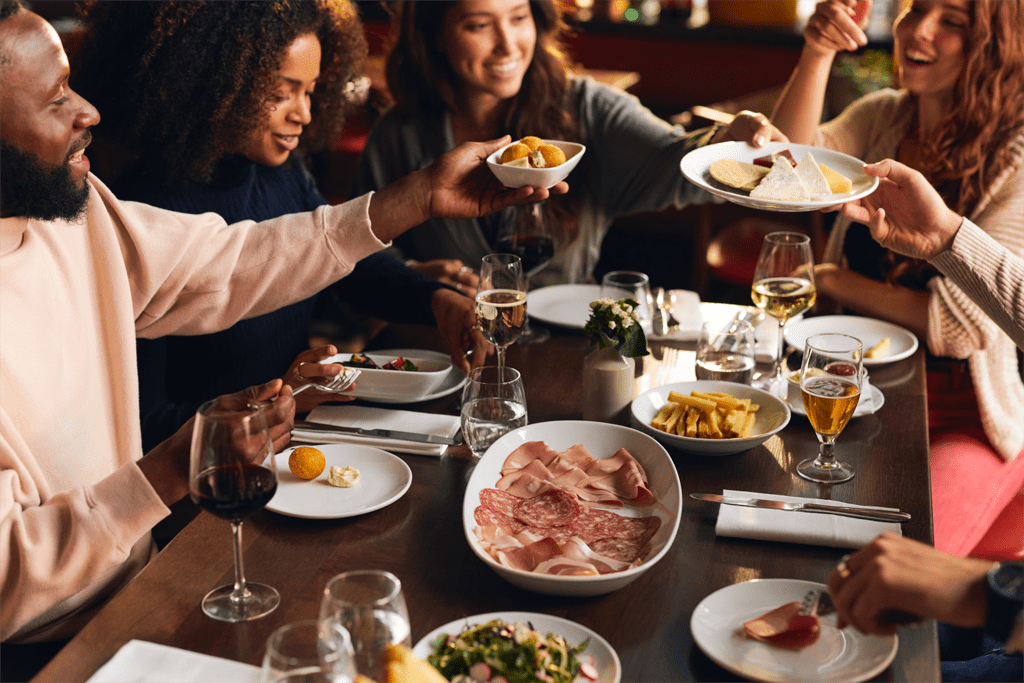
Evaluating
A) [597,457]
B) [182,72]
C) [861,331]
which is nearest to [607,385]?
[597,457]

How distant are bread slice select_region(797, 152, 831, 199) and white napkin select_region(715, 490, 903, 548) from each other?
665 millimetres

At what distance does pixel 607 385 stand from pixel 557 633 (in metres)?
0.60

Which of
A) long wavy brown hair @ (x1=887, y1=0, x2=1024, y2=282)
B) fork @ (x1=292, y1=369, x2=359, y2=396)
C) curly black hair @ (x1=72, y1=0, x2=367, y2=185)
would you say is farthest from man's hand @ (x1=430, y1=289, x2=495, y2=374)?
long wavy brown hair @ (x1=887, y1=0, x2=1024, y2=282)

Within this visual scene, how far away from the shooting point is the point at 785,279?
1.71 meters

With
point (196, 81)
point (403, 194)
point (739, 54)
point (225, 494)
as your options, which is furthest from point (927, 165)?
point (739, 54)

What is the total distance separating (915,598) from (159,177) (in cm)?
176

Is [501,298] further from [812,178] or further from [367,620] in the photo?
[367,620]

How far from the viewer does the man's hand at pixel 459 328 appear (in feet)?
5.45

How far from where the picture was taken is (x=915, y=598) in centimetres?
87

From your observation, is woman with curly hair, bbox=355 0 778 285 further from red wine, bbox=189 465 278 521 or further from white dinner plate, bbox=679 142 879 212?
red wine, bbox=189 465 278 521

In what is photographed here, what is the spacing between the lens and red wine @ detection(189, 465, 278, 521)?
3.16ft

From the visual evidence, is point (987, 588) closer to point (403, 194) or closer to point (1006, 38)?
point (403, 194)

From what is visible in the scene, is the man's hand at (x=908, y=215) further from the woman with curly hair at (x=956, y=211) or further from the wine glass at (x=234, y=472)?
the wine glass at (x=234, y=472)

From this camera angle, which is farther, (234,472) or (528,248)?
(528,248)
